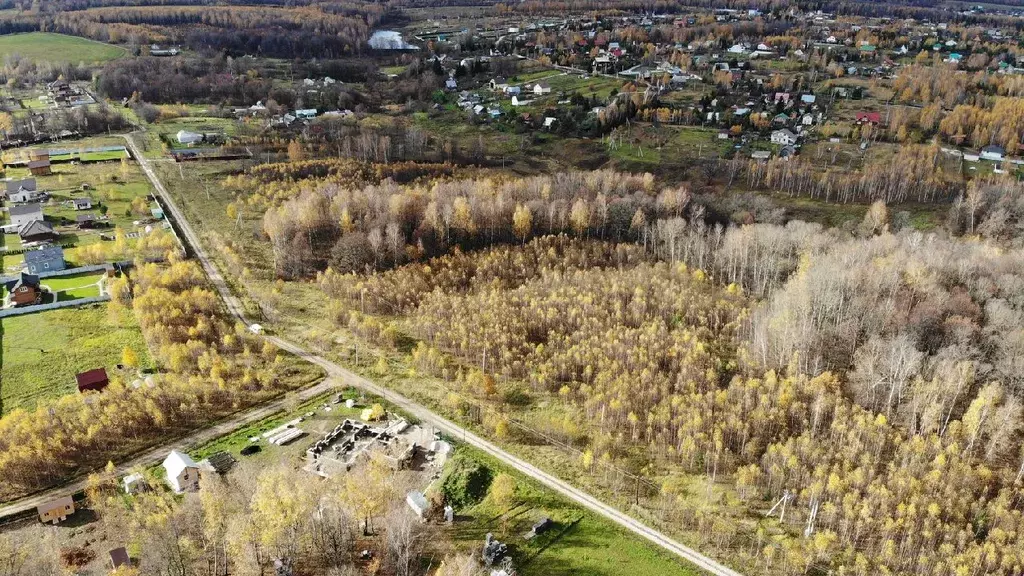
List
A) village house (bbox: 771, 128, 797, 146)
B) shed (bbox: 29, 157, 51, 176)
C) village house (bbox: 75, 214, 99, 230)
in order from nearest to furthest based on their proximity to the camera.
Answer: village house (bbox: 75, 214, 99, 230)
shed (bbox: 29, 157, 51, 176)
village house (bbox: 771, 128, 797, 146)

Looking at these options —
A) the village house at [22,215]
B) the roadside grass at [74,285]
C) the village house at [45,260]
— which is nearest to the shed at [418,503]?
the roadside grass at [74,285]

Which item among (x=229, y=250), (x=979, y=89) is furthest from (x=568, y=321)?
(x=979, y=89)

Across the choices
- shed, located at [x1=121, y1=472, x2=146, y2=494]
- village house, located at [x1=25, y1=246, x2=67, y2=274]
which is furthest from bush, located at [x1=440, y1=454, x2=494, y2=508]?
village house, located at [x1=25, y1=246, x2=67, y2=274]

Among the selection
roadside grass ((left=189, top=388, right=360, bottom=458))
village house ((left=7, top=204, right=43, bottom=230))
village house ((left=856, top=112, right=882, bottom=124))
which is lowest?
roadside grass ((left=189, top=388, right=360, bottom=458))

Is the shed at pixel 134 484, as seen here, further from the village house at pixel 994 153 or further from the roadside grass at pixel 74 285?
the village house at pixel 994 153

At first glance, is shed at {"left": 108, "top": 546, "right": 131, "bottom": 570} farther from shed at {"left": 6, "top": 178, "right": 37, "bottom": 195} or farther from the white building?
the white building

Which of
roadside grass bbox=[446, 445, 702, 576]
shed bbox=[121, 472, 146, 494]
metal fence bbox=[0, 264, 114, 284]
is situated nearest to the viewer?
roadside grass bbox=[446, 445, 702, 576]
